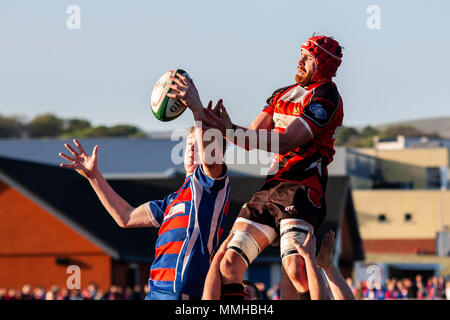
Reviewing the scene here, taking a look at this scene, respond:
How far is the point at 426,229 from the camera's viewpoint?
7956cm

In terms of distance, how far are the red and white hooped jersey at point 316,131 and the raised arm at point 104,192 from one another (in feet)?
4.46

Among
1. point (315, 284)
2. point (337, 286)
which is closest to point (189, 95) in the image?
point (315, 284)

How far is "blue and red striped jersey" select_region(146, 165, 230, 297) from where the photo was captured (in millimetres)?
8320

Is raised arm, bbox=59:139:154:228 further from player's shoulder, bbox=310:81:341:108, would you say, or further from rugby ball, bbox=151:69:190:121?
player's shoulder, bbox=310:81:341:108

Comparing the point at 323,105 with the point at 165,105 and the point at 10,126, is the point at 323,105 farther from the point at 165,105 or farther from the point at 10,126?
the point at 10,126

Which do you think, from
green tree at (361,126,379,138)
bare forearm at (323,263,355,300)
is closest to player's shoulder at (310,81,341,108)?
bare forearm at (323,263,355,300)

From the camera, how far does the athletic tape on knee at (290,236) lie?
8000 mm

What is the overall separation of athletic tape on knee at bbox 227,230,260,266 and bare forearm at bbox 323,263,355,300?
654 mm

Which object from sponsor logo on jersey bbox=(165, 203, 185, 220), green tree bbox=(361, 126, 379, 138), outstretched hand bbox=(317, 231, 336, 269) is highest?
green tree bbox=(361, 126, 379, 138)

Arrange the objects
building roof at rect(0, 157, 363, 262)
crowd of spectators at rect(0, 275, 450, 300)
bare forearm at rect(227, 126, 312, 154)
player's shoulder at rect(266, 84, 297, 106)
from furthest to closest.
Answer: building roof at rect(0, 157, 363, 262)
crowd of spectators at rect(0, 275, 450, 300)
player's shoulder at rect(266, 84, 297, 106)
bare forearm at rect(227, 126, 312, 154)

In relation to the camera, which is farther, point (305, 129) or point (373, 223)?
point (373, 223)
